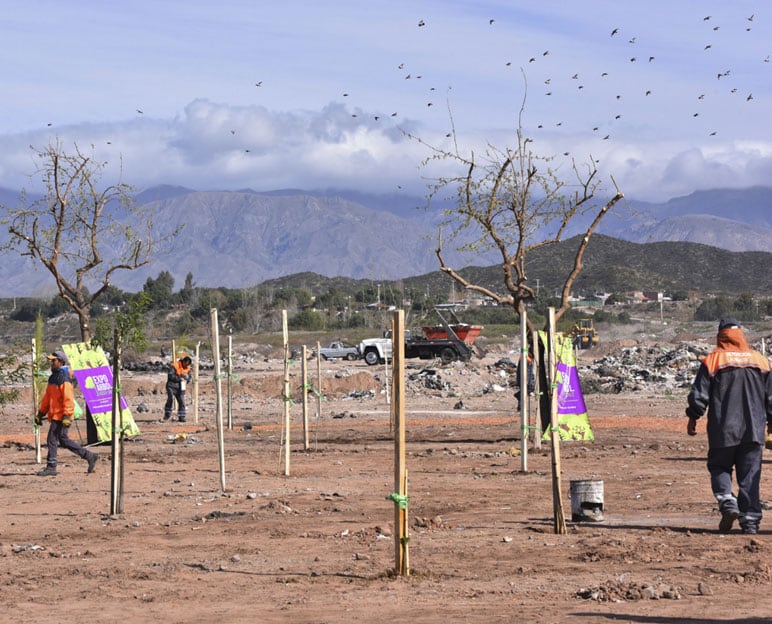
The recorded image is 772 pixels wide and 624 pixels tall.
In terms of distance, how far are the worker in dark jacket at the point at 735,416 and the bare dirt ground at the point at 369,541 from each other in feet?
1.22

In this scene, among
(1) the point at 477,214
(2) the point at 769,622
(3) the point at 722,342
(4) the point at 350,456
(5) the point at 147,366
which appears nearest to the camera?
(2) the point at 769,622

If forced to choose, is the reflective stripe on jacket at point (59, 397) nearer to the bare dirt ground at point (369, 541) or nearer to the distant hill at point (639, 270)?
the bare dirt ground at point (369, 541)

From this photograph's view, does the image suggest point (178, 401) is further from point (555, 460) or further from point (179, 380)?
point (555, 460)

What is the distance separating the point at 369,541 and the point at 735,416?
336 centimetres

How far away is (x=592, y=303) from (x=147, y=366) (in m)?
59.6

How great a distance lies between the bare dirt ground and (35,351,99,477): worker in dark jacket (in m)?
0.45

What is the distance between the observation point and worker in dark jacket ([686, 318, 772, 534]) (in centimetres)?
1154

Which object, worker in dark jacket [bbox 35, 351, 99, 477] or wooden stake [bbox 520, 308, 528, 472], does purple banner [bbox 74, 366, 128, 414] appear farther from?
wooden stake [bbox 520, 308, 528, 472]

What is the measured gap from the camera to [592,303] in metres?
109

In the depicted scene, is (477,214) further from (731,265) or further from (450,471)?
(731,265)

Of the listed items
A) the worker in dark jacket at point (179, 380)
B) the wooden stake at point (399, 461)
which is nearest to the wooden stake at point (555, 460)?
the wooden stake at point (399, 461)

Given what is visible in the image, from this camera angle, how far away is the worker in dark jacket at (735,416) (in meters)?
11.5

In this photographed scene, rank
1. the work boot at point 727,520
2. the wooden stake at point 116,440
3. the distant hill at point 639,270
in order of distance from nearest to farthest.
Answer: the work boot at point 727,520 < the wooden stake at point 116,440 < the distant hill at point 639,270

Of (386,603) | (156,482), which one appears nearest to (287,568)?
(386,603)
